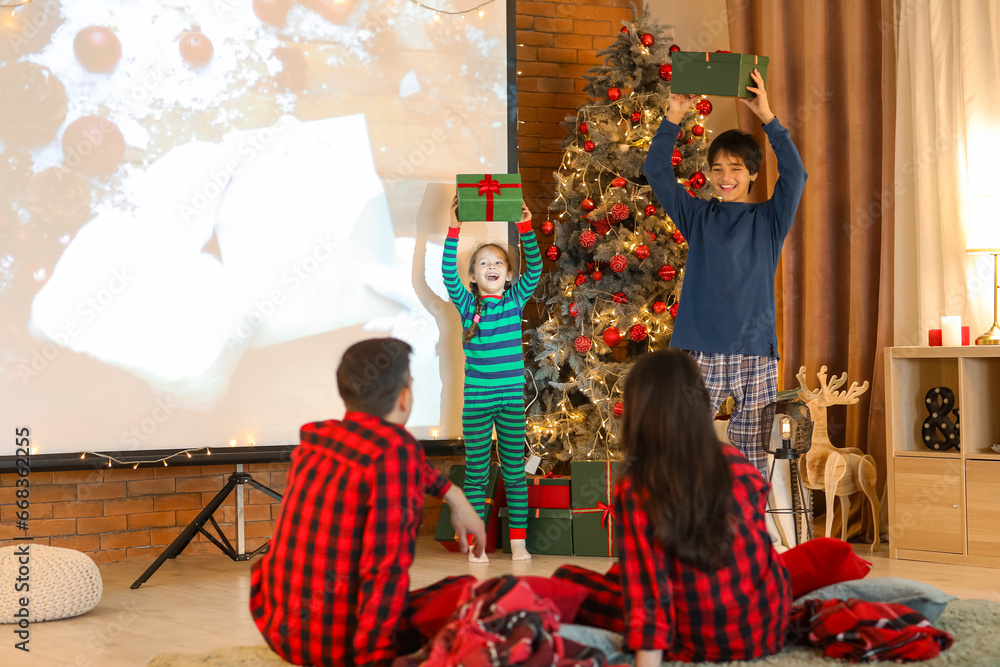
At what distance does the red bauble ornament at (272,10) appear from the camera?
3.47 meters

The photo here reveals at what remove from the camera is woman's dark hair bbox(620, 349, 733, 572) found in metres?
1.68

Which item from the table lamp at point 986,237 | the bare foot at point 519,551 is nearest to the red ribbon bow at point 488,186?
the bare foot at point 519,551

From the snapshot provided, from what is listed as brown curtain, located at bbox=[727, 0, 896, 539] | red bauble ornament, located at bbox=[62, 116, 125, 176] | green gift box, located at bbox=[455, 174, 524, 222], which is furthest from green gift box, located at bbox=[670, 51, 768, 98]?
red bauble ornament, located at bbox=[62, 116, 125, 176]

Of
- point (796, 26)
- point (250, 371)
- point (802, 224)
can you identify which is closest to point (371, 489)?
point (250, 371)

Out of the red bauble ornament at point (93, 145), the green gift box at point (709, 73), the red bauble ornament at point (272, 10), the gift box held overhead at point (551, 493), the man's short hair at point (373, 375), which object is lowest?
the gift box held overhead at point (551, 493)

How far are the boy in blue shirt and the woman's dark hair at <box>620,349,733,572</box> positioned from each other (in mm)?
1130

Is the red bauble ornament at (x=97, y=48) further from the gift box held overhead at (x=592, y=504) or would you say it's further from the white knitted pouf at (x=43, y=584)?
the gift box held overhead at (x=592, y=504)

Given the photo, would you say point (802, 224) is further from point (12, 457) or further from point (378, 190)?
point (12, 457)

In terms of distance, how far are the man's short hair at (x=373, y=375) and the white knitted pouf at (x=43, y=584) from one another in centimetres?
141

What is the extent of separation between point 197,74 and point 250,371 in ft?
3.73

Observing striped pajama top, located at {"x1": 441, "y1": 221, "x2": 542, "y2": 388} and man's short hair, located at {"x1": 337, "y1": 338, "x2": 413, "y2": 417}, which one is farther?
striped pajama top, located at {"x1": 441, "y1": 221, "x2": 542, "y2": 388}

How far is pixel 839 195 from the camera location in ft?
13.3

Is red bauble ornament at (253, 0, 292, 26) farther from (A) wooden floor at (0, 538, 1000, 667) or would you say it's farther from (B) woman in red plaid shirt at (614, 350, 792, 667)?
(B) woman in red plaid shirt at (614, 350, 792, 667)

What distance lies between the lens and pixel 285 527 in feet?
5.90
